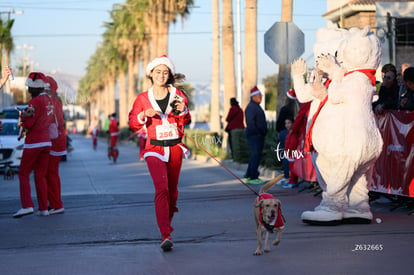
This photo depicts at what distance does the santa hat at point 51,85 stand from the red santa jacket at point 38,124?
0.22 meters

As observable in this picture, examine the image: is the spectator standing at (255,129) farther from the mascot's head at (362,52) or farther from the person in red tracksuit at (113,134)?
the person in red tracksuit at (113,134)

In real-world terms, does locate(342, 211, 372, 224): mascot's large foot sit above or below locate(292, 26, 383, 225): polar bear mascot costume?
below

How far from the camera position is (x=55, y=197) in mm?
11453

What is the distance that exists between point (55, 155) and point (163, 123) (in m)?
3.97

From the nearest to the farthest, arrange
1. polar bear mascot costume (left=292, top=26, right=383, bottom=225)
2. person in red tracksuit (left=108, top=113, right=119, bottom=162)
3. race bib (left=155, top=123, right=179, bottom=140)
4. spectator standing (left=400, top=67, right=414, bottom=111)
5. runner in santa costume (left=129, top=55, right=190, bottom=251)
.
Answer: runner in santa costume (left=129, top=55, right=190, bottom=251) < race bib (left=155, top=123, right=179, bottom=140) < polar bear mascot costume (left=292, top=26, right=383, bottom=225) < spectator standing (left=400, top=67, right=414, bottom=111) < person in red tracksuit (left=108, top=113, right=119, bottom=162)

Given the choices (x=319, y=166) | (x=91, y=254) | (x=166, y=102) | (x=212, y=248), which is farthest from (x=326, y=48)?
(x=91, y=254)

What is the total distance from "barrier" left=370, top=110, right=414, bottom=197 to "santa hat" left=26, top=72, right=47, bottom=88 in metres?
5.05

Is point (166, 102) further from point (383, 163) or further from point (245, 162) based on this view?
point (245, 162)

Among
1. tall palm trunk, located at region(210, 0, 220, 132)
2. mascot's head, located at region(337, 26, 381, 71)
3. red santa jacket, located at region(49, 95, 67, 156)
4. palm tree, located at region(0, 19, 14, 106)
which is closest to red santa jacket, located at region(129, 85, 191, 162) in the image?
mascot's head, located at region(337, 26, 381, 71)

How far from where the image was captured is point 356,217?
30.6 feet

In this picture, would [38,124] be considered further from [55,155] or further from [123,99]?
[123,99]

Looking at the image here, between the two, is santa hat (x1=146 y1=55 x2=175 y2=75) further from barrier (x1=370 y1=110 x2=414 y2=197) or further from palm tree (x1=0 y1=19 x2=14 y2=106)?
palm tree (x1=0 y1=19 x2=14 y2=106)

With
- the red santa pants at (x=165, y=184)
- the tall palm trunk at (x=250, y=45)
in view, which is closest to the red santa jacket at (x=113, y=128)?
the tall palm trunk at (x=250, y=45)

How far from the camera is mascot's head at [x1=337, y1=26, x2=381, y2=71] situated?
924 cm
